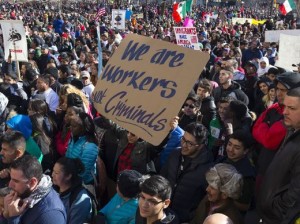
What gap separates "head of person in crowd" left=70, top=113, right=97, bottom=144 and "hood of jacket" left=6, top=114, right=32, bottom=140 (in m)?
0.41

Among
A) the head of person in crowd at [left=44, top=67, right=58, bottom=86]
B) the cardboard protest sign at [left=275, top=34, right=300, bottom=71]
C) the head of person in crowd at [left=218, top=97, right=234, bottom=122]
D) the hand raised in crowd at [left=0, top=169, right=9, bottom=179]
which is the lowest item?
the head of person in crowd at [left=44, top=67, right=58, bottom=86]

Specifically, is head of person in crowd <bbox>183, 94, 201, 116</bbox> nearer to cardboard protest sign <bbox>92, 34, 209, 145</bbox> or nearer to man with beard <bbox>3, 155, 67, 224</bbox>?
cardboard protest sign <bbox>92, 34, 209, 145</bbox>

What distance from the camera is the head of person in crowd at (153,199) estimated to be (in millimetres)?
2877

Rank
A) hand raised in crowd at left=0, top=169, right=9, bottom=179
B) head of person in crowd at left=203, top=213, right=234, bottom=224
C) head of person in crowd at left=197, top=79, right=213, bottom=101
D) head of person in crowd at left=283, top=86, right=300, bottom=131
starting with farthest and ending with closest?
head of person in crowd at left=197, top=79, right=213, bottom=101
hand raised in crowd at left=0, top=169, right=9, bottom=179
head of person in crowd at left=283, top=86, right=300, bottom=131
head of person in crowd at left=203, top=213, right=234, bottom=224

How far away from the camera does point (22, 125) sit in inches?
160

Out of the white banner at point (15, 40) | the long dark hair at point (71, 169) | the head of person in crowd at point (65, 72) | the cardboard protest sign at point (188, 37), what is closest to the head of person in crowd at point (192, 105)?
the long dark hair at point (71, 169)

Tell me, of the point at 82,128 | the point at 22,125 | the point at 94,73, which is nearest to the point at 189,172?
the point at 82,128

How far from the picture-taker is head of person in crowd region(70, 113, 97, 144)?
4.04 m

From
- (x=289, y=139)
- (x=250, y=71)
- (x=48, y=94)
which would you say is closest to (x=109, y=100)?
(x=289, y=139)

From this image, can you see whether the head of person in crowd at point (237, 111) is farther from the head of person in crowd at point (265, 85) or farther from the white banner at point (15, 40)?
the white banner at point (15, 40)

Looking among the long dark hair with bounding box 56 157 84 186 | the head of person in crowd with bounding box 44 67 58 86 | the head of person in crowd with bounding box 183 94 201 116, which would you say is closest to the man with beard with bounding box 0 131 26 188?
the long dark hair with bounding box 56 157 84 186

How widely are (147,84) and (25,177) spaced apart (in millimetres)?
1109

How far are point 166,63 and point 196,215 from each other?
3.74ft

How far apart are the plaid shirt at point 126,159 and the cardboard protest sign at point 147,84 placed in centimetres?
62
